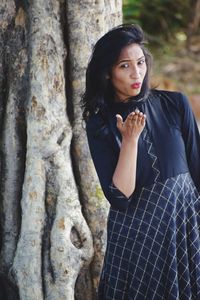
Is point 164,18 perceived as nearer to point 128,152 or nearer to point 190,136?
point 190,136

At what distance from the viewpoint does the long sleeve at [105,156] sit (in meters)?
3.66

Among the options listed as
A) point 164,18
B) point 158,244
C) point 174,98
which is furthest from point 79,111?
point 164,18

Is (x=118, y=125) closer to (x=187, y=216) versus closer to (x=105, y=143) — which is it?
(x=105, y=143)

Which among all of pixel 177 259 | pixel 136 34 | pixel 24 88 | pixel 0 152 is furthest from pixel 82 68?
pixel 177 259

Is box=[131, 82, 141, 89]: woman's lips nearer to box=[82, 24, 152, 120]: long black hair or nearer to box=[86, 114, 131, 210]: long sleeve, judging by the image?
box=[82, 24, 152, 120]: long black hair

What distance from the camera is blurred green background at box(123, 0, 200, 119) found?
9.41 metres

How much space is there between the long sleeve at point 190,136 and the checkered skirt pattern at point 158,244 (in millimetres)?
79

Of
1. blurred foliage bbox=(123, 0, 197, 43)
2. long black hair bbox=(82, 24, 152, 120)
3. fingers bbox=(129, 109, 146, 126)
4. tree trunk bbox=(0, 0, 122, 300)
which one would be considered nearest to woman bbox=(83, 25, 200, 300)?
long black hair bbox=(82, 24, 152, 120)

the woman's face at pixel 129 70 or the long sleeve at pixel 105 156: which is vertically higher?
the woman's face at pixel 129 70

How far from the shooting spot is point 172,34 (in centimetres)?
1026

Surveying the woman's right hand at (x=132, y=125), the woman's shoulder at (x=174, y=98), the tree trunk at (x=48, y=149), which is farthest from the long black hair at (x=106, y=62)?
the tree trunk at (x=48, y=149)

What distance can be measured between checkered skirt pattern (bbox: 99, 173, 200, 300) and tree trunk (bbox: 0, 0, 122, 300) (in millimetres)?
670

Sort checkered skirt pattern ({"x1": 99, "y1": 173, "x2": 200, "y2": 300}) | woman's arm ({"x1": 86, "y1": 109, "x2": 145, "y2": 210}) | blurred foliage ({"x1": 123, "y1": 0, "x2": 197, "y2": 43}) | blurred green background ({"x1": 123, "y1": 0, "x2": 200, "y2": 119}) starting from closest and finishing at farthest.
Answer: woman's arm ({"x1": 86, "y1": 109, "x2": 145, "y2": 210}) < checkered skirt pattern ({"x1": 99, "y1": 173, "x2": 200, "y2": 300}) < blurred green background ({"x1": 123, "y1": 0, "x2": 200, "y2": 119}) < blurred foliage ({"x1": 123, "y1": 0, "x2": 197, "y2": 43})

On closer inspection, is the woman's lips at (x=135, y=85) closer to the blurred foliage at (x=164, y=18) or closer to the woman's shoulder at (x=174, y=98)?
the woman's shoulder at (x=174, y=98)
